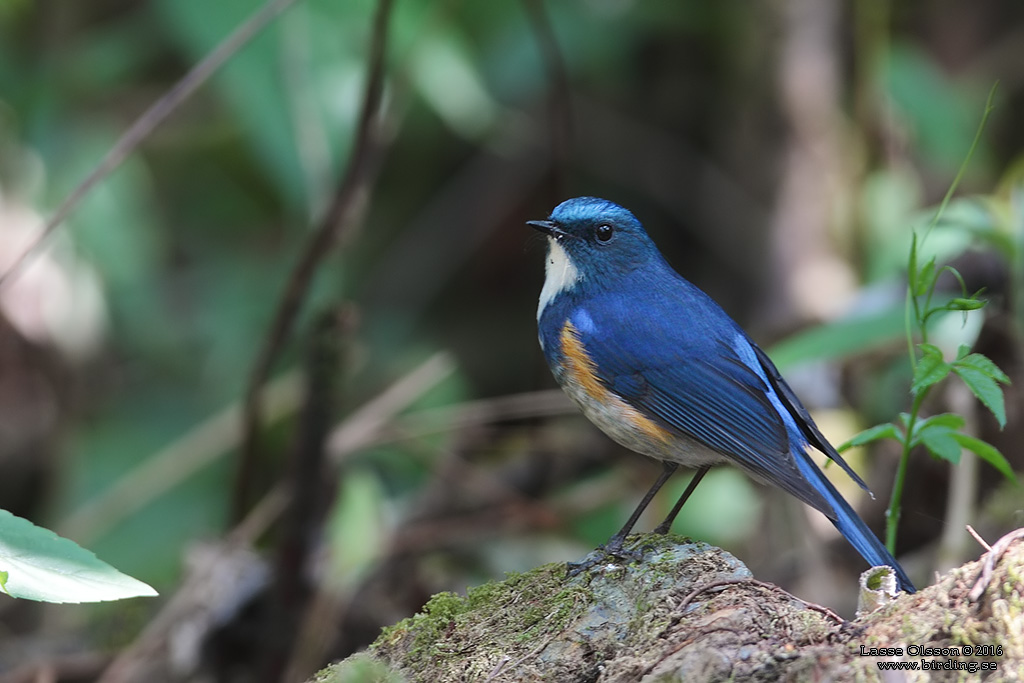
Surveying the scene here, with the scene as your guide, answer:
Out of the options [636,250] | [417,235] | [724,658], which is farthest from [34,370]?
[724,658]

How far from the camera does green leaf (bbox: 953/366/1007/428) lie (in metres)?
2.38

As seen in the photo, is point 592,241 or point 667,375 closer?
point 667,375

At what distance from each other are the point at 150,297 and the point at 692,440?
4.29m

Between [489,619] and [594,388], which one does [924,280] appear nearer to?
[594,388]

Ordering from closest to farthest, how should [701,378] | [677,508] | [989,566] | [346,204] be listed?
[989,566] → [677,508] → [701,378] → [346,204]

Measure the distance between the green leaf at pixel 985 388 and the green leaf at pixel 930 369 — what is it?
38 millimetres

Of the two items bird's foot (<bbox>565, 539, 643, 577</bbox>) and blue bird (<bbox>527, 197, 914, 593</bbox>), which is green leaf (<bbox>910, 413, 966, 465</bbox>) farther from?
bird's foot (<bbox>565, 539, 643, 577</bbox>)

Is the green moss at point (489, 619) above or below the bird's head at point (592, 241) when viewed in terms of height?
below

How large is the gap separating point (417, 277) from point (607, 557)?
440 cm

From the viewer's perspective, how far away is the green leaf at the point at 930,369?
2.46 m

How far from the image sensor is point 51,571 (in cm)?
206

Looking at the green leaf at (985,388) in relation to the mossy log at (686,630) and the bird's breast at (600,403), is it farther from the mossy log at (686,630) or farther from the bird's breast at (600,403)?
the bird's breast at (600,403)

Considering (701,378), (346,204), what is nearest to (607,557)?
(701,378)

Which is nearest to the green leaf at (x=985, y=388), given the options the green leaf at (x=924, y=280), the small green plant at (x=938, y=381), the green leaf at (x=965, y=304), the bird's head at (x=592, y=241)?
the small green plant at (x=938, y=381)
